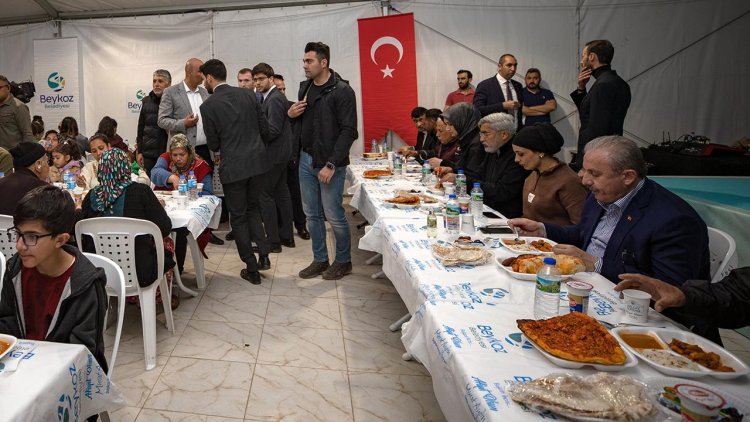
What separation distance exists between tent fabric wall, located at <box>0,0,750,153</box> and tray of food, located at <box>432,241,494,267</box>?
5.05 m

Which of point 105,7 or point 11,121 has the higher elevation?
point 105,7

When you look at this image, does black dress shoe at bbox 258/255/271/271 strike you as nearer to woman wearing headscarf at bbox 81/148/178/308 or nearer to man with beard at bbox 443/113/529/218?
woman wearing headscarf at bbox 81/148/178/308

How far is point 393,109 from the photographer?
6.81 metres

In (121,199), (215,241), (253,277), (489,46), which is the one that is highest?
(489,46)

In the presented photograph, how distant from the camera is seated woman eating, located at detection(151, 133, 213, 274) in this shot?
3.77 metres

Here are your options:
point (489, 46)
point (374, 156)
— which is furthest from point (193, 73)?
point (489, 46)

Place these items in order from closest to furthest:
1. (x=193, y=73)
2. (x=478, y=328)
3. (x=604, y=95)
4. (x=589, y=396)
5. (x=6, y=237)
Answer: (x=589, y=396), (x=478, y=328), (x=6, y=237), (x=604, y=95), (x=193, y=73)

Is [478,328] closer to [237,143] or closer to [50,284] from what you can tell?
[50,284]

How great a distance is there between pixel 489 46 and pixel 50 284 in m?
6.14

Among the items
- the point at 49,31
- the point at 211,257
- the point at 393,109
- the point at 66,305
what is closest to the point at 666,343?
the point at 66,305

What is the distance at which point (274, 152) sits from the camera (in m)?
4.19

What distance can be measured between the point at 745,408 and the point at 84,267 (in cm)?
186

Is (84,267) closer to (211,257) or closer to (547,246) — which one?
(547,246)

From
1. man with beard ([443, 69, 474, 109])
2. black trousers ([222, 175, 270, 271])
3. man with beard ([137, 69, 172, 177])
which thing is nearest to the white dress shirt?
man with beard ([137, 69, 172, 177])
